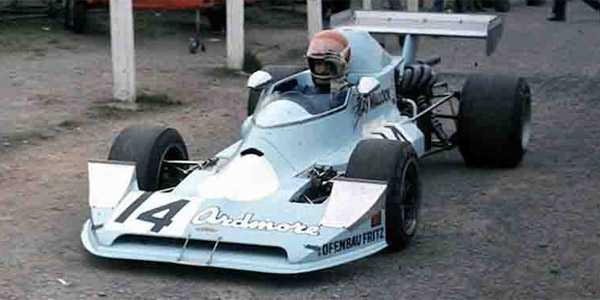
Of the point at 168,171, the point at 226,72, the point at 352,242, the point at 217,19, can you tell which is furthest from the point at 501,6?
the point at 352,242

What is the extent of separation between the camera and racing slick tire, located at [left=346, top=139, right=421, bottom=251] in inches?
298

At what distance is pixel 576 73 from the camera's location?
1666 cm

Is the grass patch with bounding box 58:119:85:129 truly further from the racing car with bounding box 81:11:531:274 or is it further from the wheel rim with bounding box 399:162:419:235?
the wheel rim with bounding box 399:162:419:235

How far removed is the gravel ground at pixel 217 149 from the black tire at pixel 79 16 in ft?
0.64

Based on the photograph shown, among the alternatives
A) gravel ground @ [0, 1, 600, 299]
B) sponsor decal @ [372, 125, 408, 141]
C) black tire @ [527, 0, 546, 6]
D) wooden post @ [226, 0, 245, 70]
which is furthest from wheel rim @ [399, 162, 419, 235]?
black tire @ [527, 0, 546, 6]

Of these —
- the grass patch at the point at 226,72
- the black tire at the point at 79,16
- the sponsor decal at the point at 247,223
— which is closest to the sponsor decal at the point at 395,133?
the sponsor decal at the point at 247,223

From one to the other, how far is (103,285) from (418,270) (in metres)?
1.83

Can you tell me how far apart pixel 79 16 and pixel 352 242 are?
11466 millimetres

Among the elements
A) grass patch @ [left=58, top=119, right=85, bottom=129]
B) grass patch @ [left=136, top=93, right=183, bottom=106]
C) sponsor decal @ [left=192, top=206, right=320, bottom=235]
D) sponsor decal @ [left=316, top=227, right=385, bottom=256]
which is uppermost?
sponsor decal @ [left=192, top=206, right=320, bottom=235]

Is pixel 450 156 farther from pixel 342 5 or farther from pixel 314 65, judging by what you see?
pixel 342 5

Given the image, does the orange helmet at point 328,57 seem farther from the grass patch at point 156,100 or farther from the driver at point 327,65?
the grass patch at point 156,100

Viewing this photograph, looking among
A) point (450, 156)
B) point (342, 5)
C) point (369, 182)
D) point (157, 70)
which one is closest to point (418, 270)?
point (369, 182)

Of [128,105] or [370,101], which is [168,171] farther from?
[128,105]

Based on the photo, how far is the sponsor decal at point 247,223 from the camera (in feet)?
23.3
